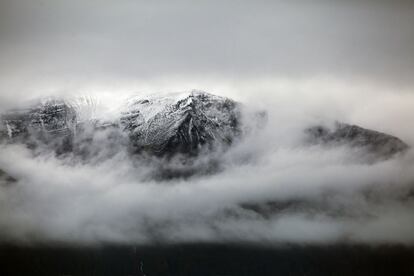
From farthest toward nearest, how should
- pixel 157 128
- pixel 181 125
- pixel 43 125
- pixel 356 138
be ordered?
1. pixel 157 128
2. pixel 181 125
3. pixel 43 125
4. pixel 356 138

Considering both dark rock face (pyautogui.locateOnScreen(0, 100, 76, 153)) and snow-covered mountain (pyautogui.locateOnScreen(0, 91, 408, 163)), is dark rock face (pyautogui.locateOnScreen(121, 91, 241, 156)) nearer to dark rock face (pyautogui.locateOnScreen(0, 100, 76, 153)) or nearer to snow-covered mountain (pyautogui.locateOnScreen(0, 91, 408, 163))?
snow-covered mountain (pyautogui.locateOnScreen(0, 91, 408, 163))

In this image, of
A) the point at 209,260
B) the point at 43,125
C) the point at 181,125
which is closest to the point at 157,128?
the point at 181,125

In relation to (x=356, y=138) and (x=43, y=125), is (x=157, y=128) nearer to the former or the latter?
(x=43, y=125)

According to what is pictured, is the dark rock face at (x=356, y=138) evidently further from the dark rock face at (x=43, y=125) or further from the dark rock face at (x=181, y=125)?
the dark rock face at (x=43, y=125)

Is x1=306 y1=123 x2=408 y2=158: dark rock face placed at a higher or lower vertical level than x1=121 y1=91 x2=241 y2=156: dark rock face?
lower

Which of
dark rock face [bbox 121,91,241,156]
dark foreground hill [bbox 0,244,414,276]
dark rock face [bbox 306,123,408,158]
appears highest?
dark rock face [bbox 121,91,241,156]

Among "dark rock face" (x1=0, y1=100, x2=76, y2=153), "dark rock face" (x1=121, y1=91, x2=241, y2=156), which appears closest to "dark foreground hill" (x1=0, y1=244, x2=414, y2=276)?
"dark rock face" (x1=0, y1=100, x2=76, y2=153)
